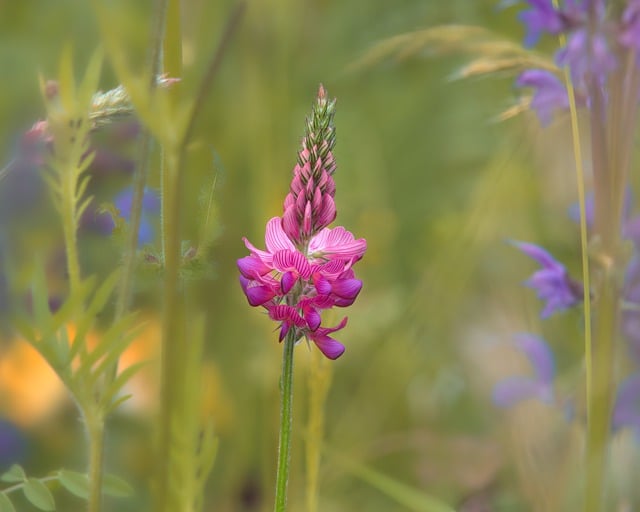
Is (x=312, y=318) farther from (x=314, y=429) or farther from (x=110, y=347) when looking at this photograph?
(x=314, y=429)

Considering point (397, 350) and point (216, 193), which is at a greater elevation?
point (216, 193)

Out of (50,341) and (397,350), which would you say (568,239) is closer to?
(397,350)

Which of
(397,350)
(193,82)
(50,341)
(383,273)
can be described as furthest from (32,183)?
(50,341)

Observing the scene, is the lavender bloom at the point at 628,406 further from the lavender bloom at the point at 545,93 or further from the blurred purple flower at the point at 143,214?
the blurred purple flower at the point at 143,214

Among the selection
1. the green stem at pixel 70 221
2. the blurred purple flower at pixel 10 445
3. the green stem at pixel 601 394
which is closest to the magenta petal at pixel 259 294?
the green stem at pixel 70 221

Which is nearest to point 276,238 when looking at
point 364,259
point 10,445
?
point 10,445

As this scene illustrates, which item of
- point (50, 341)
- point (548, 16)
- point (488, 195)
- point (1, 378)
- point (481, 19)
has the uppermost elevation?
point (481, 19)
